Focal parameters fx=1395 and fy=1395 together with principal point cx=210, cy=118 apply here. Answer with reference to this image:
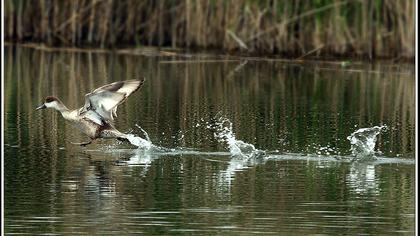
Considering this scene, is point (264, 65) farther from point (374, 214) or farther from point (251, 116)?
point (374, 214)

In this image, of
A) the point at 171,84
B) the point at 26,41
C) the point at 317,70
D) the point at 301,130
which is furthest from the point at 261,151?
the point at 26,41

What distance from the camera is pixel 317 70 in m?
21.6

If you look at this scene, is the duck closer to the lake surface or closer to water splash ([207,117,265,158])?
the lake surface

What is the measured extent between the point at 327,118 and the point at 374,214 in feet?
18.9

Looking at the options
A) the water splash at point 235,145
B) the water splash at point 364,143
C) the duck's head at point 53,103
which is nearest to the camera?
the water splash at point 364,143

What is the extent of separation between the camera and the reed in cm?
2208

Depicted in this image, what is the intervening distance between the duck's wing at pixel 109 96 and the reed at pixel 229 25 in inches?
373

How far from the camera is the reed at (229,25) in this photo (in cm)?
2208

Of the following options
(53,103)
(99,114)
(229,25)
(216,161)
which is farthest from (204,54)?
(216,161)

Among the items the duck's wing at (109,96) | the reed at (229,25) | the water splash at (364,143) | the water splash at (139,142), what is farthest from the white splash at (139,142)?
the reed at (229,25)

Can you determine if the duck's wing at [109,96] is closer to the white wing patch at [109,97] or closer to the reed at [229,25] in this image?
the white wing patch at [109,97]

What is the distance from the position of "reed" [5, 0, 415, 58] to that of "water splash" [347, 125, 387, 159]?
8.00 meters

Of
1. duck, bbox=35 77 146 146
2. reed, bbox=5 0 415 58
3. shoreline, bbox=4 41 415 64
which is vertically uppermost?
reed, bbox=5 0 415 58

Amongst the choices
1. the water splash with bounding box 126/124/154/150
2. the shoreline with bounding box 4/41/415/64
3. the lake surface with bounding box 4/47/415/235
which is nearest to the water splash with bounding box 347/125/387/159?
the lake surface with bounding box 4/47/415/235
